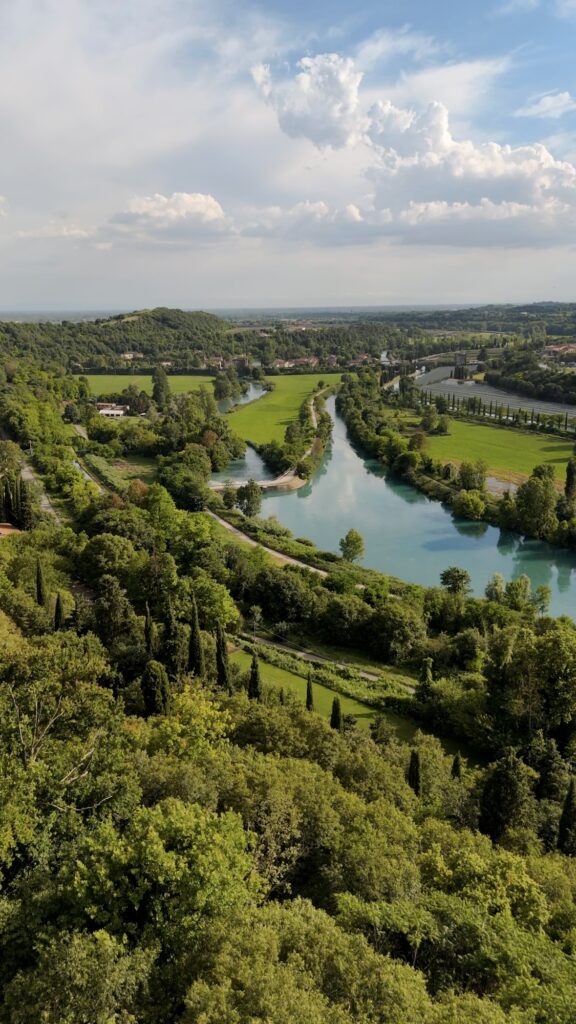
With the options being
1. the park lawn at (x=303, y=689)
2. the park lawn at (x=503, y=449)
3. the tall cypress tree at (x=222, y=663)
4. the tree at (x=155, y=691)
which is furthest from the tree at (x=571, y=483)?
the tree at (x=155, y=691)

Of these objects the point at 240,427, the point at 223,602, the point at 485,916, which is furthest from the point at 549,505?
the point at 240,427

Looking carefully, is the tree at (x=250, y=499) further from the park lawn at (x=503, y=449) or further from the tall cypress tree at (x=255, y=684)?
the tall cypress tree at (x=255, y=684)

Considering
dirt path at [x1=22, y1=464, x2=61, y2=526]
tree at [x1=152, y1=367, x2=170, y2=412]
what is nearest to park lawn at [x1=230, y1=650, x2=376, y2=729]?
dirt path at [x1=22, y1=464, x2=61, y2=526]

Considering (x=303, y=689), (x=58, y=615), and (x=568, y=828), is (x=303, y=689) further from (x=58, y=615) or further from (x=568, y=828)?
(x=568, y=828)

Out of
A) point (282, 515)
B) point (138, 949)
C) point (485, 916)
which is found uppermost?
point (138, 949)

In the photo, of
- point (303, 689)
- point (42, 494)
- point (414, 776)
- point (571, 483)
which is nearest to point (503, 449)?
point (571, 483)

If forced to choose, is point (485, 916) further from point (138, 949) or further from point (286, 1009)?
point (138, 949)
